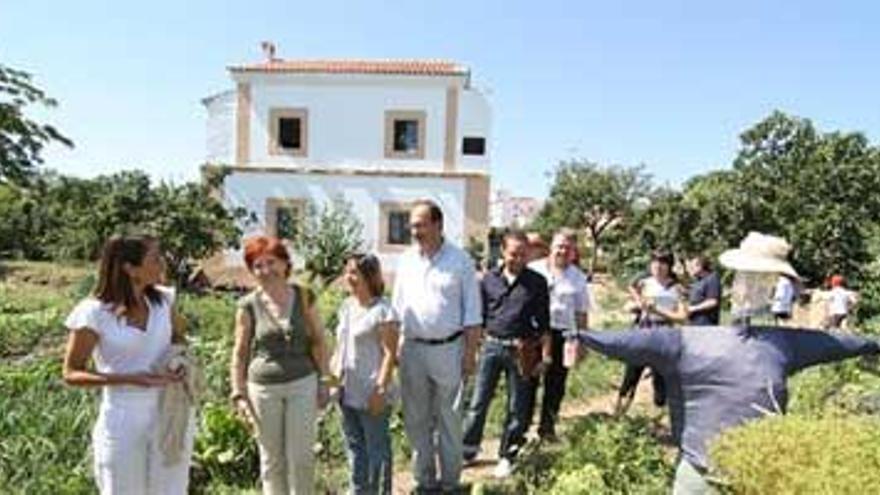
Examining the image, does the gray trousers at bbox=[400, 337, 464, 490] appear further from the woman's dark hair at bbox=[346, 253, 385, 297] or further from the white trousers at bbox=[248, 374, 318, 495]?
the white trousers at bbox=[248, 374, 318, 495]

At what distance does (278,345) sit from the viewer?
5.60m

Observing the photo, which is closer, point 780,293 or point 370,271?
point 780,293

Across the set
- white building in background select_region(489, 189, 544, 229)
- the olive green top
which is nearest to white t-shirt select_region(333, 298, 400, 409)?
the olive green top

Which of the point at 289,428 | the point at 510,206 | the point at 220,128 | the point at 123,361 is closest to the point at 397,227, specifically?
the point at 220,128

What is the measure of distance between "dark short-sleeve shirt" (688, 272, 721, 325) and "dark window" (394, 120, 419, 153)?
25.8 meters

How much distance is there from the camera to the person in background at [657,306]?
8875mm

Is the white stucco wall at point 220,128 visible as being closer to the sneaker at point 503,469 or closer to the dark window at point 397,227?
the dark window at point 397,227

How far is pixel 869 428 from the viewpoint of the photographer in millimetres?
2277

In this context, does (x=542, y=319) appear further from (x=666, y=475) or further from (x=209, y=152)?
(x=209, y=152)

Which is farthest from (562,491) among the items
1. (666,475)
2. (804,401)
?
(804,401)

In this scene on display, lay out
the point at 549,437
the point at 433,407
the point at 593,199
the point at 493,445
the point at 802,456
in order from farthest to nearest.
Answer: the point at 593,199
the point at 493,445
the point at 549,437
the point at 433,407
the point at 802,456

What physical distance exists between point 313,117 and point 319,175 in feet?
6.11

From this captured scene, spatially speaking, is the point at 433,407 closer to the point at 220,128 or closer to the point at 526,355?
the point at 526,355

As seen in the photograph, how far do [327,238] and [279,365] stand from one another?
25556mm
